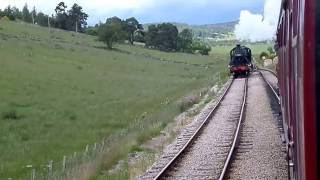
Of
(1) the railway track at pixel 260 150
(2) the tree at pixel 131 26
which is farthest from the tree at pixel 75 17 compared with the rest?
(1) the railway track at pixel 260 150

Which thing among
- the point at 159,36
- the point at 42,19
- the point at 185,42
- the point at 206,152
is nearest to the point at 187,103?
the point at 206,152

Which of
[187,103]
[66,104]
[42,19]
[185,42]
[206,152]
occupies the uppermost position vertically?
[42,19]

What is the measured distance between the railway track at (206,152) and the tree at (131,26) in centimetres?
13723

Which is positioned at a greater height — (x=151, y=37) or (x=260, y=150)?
(x=151, y=37)

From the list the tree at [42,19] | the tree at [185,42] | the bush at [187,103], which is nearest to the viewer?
the bush at [187,103]

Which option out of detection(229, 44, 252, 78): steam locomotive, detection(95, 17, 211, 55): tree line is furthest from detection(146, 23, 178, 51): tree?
detection(229, 44, 252, 78): steam locomotive

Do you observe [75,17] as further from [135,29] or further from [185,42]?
[185,42]

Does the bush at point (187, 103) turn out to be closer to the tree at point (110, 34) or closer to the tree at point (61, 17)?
the tree at point (110, 34)

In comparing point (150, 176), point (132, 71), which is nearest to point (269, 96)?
point (150, 176)

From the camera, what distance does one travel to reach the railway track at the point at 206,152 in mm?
13727

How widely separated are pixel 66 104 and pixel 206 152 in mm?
23330

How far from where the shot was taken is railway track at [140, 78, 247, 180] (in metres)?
13.7

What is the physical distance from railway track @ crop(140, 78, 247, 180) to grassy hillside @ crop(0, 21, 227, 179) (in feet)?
7.20

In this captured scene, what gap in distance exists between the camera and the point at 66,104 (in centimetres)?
3859
